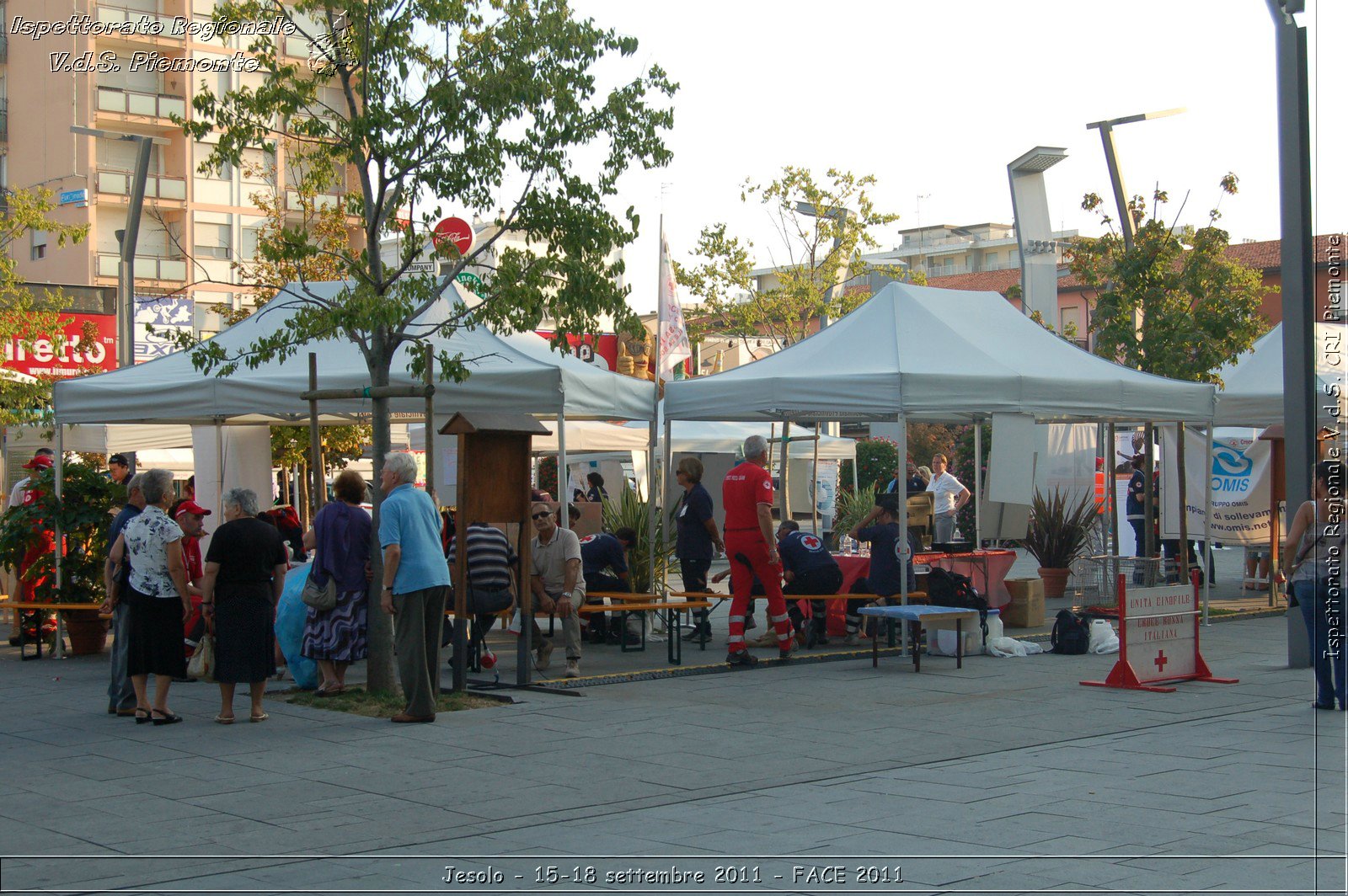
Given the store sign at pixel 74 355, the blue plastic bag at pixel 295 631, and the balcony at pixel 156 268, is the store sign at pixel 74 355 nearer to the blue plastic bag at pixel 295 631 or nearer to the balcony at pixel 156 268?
the balcony at pixel 156 268

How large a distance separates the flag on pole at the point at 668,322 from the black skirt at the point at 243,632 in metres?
9.05

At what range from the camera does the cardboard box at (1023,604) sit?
A: 50.4 feet

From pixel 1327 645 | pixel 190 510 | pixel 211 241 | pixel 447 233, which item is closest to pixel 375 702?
pixel 190 510

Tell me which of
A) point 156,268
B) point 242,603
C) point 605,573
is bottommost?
point 605,573

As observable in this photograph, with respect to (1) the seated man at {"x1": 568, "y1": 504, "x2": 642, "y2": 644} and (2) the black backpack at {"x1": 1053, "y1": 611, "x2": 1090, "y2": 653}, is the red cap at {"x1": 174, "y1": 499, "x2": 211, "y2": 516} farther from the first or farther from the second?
(2) the black backpack at {"x1": 1053, "y1": 611, "x2": 1090, "y2": 653}

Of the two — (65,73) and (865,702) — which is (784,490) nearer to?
(865,702)

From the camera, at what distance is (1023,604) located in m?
15.4

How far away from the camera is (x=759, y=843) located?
5.99 m

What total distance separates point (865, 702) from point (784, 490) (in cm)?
910

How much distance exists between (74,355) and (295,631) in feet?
84.9

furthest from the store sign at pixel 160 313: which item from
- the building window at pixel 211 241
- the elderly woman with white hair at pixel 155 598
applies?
the building window at pixel 211 241

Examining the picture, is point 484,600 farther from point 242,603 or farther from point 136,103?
point 136,103

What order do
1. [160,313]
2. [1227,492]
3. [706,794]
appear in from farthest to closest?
[160,313]
[1227,492]
[706,794]

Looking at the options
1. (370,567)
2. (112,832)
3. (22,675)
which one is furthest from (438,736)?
(22,675)
